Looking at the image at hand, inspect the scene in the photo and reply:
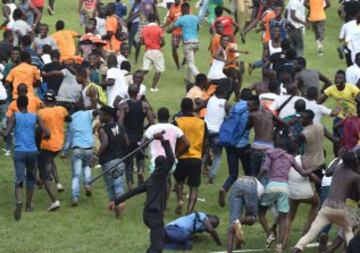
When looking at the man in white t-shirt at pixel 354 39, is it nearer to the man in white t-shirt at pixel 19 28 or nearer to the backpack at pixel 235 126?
the backpack at pixel 235 126

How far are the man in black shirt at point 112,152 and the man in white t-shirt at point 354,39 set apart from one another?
7743 millimetres

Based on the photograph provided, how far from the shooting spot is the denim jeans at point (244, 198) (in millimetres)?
16016

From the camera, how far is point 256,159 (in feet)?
59.7

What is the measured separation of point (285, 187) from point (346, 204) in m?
1.22

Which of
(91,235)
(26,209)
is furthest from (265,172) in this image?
(26,209)

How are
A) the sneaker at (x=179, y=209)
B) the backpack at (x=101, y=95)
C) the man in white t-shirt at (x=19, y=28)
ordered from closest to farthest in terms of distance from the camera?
the sneaker at (x=179, y=209) < the backpack at (x=101, y=95) < the man in white t-shirt at (x=19, y=28)

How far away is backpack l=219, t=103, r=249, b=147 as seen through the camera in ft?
60.2

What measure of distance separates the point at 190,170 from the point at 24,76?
13.7ft

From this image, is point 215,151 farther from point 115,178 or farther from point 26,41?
point 26,41

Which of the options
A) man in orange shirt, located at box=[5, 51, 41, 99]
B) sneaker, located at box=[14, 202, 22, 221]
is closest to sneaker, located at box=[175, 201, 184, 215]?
sneaker, located at box=[14, 202, 22, 221]

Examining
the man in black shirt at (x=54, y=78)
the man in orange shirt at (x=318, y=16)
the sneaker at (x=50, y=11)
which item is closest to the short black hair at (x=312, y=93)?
the man in black shirt at (x=54, y=78)

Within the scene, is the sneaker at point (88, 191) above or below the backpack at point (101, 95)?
below

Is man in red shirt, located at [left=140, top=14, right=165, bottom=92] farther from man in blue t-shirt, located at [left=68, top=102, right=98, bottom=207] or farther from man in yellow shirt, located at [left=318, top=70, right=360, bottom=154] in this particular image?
man in blue t-shirt, located at [left=68, top=102, right=98, bottom=207]

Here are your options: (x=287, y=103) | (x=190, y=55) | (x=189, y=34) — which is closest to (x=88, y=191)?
(x=287, y=103)
